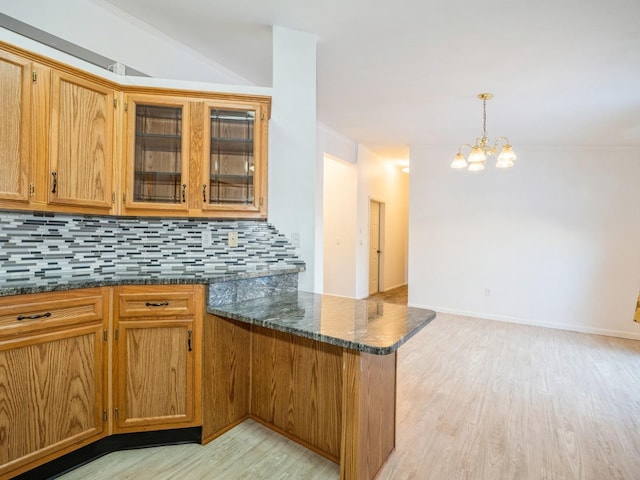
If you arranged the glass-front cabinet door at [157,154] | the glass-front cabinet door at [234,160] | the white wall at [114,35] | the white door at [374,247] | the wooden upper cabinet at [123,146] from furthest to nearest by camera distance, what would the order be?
1. the white door at [374,247]
2. the glass-front cabinet door at [234,160]
3. the glass-front cabinet door at [157,154]
4. the white wall at [114,35]
5. the wooden upper cabinet at [123,146]

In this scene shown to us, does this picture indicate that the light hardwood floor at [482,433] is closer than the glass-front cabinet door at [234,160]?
Yes

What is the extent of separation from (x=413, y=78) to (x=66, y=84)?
270 cm

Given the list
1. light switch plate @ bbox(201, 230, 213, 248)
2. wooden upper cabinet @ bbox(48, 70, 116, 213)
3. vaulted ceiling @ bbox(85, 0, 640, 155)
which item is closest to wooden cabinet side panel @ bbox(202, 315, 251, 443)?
light switch plate @ bbox(201, 230, 213, 248)

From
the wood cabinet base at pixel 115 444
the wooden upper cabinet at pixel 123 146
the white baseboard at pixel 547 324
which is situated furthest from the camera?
the white baseboard at pixel 547 324

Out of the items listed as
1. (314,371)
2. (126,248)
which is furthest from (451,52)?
(126,248)

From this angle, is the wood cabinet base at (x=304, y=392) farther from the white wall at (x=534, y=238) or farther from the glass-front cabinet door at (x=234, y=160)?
the white wall at (x=534, y=238)

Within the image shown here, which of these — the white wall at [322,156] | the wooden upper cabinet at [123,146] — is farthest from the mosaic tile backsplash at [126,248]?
the white wall at [322,156]

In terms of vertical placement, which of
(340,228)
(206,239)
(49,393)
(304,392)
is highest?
(340,228)

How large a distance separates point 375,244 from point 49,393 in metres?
5.95

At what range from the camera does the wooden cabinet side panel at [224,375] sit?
76.5 inches

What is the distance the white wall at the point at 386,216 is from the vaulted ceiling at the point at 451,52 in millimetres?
2114

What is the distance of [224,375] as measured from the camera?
6.67ft

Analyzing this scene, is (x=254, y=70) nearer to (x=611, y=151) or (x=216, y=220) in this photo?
(x=216, y=220)

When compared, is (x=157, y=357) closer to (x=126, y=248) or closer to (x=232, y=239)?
(x=126, y=248)
